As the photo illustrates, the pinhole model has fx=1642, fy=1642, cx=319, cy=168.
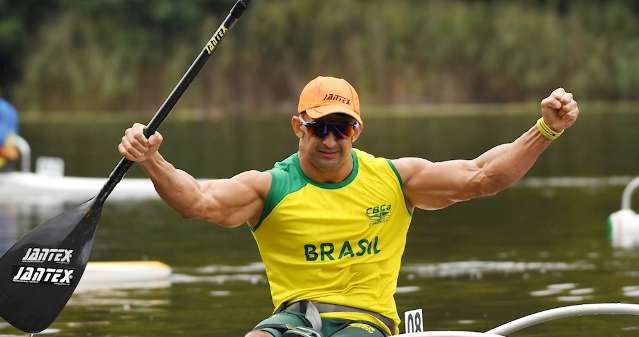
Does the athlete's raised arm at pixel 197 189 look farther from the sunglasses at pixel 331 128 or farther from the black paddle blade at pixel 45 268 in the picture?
the black paddle blade at pixel 45 268

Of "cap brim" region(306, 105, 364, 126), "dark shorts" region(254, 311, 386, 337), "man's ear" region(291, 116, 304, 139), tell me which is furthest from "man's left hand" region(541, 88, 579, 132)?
"dark shorts" region(254, 311, 386, 337)

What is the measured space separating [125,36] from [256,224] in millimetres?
62218

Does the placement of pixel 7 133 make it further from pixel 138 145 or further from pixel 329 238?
pixel 138 145

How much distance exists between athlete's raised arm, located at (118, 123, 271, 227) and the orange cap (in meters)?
0.44

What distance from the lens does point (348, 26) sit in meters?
65.4

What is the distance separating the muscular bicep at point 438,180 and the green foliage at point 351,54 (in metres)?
55.3

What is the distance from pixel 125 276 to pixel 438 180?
841 centimetres

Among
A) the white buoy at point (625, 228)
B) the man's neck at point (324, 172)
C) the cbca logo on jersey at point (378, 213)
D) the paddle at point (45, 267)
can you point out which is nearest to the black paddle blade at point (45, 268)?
the paddle at point (45, 267)

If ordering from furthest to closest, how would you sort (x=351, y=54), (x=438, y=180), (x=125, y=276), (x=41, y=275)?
(x=351, y=54) < (x=125, y=276) < (x=41, y=275) < (x=438, y=180)

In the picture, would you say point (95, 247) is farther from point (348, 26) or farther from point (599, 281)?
point (348, 26)

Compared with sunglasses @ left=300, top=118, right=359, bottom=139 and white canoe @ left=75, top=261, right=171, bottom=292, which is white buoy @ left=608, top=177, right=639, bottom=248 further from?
sunglasses @ left=300, top=118, right=359, bottom=139

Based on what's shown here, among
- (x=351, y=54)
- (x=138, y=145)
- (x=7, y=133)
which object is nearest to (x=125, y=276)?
(x=138, y=145)

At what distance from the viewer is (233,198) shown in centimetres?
812

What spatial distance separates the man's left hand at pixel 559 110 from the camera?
25.9 feet
